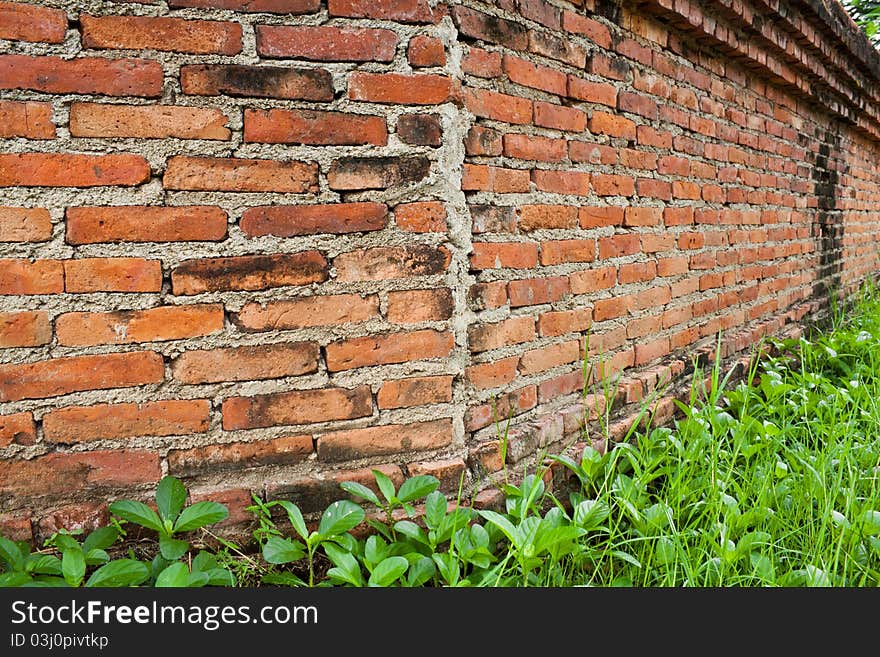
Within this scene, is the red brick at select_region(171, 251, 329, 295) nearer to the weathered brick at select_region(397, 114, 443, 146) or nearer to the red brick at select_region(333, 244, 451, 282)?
the red brick at select_region(333, 244, 451, 282)

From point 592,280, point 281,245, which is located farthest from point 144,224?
point 592,280

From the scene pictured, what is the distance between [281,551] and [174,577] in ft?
0.72

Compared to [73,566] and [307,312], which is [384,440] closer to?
[307,312]

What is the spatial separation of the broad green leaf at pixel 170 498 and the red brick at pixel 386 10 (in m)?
1.12

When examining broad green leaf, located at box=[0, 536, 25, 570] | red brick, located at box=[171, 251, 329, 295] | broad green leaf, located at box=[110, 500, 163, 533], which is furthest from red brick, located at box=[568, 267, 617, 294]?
broad green leaf, located at box=[0, 536, 25, 570]

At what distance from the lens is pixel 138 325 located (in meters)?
1.48

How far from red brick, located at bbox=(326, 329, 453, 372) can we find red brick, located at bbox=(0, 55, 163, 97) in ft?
2.30

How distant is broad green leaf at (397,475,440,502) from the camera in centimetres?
155

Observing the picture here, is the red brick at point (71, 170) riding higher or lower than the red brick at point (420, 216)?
higher

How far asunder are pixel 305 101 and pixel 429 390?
75 centimetres

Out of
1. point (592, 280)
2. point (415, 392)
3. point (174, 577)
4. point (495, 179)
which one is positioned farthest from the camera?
point (592, 280)

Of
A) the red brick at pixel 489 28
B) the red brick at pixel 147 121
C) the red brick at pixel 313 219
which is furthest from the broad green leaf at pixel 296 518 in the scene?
the red brick at pixel 489 28

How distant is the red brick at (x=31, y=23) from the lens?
4.48 feet

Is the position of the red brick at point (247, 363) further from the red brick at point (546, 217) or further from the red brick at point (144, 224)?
the red brick at point (546, 217)
